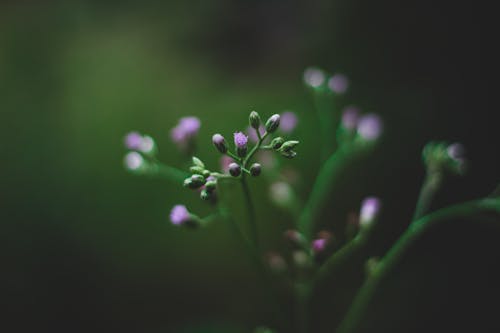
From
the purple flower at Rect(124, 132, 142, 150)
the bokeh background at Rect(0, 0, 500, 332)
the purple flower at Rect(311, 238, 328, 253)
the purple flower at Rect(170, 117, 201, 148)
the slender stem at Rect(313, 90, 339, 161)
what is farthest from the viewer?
the slender stem at Rect(313, 90, 339, 161)

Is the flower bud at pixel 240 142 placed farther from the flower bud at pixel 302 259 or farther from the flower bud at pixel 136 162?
the flower bud at pixel 136 162

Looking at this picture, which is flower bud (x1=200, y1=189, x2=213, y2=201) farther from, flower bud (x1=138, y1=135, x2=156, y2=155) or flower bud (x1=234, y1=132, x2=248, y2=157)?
flower bud (x1=138, y1=135, x2=156, y2=155)

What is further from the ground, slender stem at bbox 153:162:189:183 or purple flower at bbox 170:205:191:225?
slender stem at bbox 153:162:189:183

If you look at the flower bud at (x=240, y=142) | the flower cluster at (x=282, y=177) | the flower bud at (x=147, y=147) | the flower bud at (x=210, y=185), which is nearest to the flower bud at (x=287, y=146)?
the flower cluster at (x=282, y=177)

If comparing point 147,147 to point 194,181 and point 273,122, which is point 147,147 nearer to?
point 194,181

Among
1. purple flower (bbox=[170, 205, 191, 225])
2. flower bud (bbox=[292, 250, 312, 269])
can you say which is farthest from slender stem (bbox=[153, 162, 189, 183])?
flower bud (bbox=[292, 250, 312, 269])

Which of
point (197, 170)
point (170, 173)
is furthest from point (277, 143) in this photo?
→ point (170, 173)

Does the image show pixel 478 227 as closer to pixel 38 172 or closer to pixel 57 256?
pixel 57 256

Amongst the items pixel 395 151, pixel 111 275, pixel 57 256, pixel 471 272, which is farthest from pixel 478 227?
pixel 57 256

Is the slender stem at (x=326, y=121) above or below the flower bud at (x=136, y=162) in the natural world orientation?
above

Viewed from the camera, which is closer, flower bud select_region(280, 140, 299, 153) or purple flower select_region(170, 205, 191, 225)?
flower bud select_region(280, 140, 299, 153)
